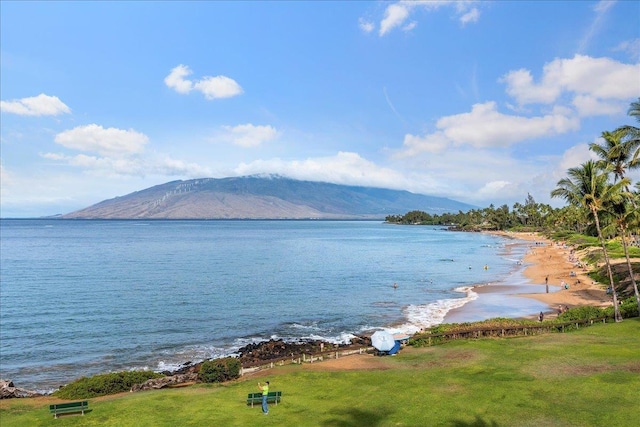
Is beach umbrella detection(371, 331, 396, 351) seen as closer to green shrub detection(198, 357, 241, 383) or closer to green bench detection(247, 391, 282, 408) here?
green shrub detection(198, 357, 241, 383)

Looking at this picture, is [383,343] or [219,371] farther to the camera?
[383,343]

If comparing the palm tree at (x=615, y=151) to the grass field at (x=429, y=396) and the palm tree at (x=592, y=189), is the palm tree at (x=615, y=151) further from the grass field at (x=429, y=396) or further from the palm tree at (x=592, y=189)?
the grass field at (x=429, y=396)

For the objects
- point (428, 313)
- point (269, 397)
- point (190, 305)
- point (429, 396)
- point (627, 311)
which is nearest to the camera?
point (429, 396)

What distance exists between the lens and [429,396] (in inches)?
851

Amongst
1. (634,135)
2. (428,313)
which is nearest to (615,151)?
(634,135)

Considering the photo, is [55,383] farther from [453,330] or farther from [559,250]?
[559,250]

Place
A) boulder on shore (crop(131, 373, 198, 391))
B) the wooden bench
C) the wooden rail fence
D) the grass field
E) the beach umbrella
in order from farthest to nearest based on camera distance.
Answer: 1. the wooden rail fence
2. the beach umbrella
3. boulder on shore (crop(131, 373, 198, 391))
4. the wooden bench
5. the grass field

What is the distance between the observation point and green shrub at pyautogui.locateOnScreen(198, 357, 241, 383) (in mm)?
27969

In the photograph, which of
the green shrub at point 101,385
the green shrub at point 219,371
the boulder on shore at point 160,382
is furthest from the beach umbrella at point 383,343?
the green shrub at point 101,385

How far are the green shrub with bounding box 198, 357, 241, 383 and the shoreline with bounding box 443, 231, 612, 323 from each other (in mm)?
28242

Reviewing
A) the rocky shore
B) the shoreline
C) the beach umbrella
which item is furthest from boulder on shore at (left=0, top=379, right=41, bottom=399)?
the shoreline

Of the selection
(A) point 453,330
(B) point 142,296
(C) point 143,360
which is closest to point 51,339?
(C) point 143,360

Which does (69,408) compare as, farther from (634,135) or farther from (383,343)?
(634,135)

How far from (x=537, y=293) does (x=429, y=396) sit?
166 ft
